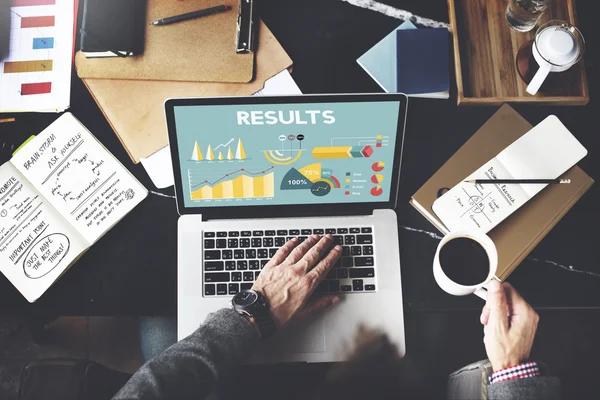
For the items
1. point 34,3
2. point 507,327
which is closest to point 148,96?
point 34,3

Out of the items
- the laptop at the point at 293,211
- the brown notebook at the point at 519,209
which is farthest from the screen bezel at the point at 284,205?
the brown notebook at the point at 519,209

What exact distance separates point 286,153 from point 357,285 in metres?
0.30

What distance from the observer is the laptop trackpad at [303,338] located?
105 cm

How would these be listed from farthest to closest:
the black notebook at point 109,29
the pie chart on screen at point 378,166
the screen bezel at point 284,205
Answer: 1. the black notebook at point 109,29
2. the pie chart on screen at point 378,166
3. the screen bezel at point 284,205

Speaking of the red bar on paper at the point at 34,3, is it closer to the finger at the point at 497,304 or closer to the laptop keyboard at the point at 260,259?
the laptop keyboard at the point at 260,259

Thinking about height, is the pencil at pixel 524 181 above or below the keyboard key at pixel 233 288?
above

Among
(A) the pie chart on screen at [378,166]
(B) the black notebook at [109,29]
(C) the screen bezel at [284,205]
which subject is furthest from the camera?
(B) the black notebook at [109,29]

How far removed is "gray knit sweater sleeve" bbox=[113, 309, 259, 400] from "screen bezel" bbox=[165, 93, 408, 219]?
20 cm

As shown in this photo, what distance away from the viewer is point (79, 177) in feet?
3.72

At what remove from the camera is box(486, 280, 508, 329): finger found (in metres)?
0.99

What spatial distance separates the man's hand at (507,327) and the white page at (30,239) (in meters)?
0.81

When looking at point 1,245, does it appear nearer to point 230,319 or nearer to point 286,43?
point 230,319

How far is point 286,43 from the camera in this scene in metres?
1.20

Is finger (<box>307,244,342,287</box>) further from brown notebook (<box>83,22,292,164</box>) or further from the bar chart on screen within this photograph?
the bar chart on screen
